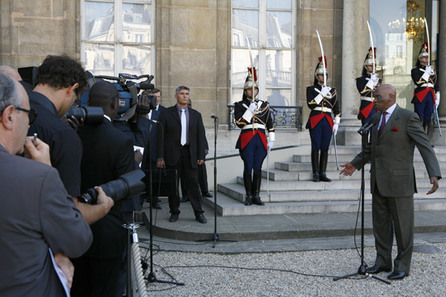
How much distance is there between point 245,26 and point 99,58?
3.58 meters

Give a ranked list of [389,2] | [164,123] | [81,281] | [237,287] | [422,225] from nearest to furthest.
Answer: [81,281] → [237,287] → [422,225] → [164,123] → [389,2]

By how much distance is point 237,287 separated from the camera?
5039mm

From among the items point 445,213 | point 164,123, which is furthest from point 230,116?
point 445,213

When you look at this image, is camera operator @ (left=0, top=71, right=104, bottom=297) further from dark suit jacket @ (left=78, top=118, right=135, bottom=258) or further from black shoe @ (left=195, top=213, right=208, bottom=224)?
black shoe @ (left=195, top=213, right=208, bottom=224)

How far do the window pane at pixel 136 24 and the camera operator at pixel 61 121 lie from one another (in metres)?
9.76

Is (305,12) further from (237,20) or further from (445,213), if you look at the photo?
(445,213)

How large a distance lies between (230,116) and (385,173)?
702cm

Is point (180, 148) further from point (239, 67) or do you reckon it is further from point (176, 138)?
point (239, 67)

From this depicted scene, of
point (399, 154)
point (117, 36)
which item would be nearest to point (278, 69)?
point (117, 36)

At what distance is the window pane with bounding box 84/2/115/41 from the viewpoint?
39.3 ft

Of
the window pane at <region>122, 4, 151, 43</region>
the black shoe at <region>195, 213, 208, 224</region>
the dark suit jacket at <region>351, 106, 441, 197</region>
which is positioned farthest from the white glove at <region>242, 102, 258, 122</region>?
the window pane at <region>122, 4, 151, 43</region>

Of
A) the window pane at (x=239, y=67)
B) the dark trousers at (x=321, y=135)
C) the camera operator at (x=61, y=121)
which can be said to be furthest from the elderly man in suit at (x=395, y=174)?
the window pane at (x=239, y=67)

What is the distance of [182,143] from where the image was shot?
26.2 feet

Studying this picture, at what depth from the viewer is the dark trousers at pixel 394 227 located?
539cm
